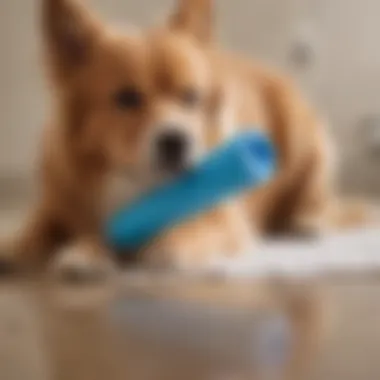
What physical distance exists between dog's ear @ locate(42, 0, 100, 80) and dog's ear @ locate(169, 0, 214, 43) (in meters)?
0.14

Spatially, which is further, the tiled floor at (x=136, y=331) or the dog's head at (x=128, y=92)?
the dog's head at (x=128, y=92)

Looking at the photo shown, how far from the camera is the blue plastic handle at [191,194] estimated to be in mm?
1554

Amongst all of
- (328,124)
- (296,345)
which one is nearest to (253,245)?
(296,345)

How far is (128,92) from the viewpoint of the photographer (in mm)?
1594

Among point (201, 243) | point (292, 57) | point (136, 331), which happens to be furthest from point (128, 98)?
point (292, 57)

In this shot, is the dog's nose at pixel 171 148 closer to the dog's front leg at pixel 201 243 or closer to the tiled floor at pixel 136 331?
the dog's front leg at pixel 201 243

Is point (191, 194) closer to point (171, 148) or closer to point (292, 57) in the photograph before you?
point (171, 148)

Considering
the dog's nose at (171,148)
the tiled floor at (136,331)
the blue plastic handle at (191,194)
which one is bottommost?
the tiled floor at (136,331)

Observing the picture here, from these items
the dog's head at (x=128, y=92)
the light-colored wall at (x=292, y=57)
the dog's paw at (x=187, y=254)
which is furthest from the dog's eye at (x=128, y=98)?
the light-colored wall at (x=292, y=57)

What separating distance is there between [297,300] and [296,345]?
9.7 inches

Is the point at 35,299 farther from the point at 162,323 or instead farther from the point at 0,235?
the point at 0,235

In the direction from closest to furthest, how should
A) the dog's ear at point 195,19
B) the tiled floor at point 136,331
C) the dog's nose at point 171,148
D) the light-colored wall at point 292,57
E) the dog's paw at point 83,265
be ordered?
the tiled floor at point 136,331
the dog's paw at point 83,265
the dog's nose at point 171,148
the dog's ear at point 195,19
the light-colored wall at point 292,57

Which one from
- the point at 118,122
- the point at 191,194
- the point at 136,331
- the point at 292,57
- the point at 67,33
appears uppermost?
the point at 292,57

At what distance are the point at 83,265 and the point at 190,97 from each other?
0.33m
